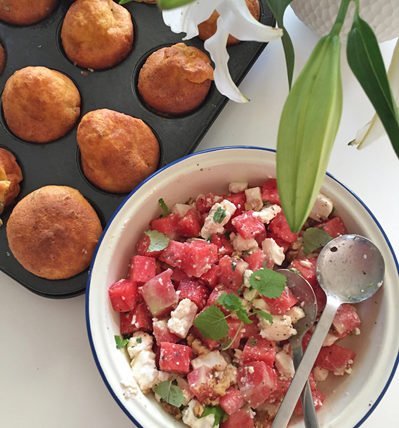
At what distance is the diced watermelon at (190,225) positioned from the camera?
134cm

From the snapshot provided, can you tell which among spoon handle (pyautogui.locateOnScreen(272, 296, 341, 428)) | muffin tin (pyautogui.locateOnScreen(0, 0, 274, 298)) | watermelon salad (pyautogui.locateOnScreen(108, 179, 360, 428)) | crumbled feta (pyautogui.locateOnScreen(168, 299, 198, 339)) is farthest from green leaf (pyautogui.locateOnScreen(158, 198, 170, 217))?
spoon handle (pyautogui.locateOnScreen(272, 296, 341, 428))

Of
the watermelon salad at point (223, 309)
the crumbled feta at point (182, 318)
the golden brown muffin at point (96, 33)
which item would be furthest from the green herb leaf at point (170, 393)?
the golden brown muffin at point (96, 33)

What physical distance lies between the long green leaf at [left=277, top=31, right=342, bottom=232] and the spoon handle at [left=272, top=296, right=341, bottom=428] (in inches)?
18.7

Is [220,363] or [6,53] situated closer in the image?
[220,363]

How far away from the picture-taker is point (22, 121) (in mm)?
1439

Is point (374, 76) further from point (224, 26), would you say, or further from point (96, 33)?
point (96, 33)

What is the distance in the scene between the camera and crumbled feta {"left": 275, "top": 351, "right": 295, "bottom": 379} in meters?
1.25

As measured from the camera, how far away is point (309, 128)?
794mm

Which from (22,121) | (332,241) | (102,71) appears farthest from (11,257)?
(332,241)

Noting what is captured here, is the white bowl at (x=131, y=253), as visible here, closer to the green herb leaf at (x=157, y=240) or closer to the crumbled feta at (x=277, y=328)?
the green herb leaf at (x=157, y=240)

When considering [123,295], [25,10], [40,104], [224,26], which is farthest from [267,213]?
[25,10]

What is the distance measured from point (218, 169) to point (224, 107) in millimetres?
245

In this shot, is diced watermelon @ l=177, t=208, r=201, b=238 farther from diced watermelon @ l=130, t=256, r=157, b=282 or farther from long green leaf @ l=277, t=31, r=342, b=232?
long green leaf @ l=277, t=31, r=342, b=232

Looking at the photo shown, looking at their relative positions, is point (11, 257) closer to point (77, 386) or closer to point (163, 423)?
point (77, 386)
